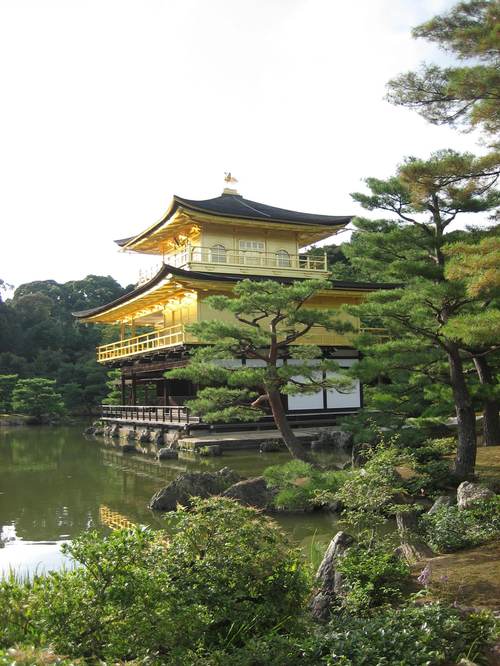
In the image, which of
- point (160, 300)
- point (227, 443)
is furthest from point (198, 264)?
point (227, 443)

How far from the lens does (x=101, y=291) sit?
50.3m

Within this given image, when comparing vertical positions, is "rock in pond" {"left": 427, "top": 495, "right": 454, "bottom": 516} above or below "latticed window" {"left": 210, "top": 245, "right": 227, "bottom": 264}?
below

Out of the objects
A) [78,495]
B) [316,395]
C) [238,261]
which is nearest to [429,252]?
[78,495]

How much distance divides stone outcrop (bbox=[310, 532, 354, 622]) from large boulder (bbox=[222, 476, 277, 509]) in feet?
12.1

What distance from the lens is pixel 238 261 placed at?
2270 centimetres

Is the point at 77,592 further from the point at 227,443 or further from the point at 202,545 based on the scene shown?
the point at 227,443

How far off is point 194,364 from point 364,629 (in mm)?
7628

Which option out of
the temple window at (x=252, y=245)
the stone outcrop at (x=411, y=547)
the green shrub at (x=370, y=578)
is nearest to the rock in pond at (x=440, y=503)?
the stone outcrop at (x=411, y=547)

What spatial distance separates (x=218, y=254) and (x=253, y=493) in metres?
14.4

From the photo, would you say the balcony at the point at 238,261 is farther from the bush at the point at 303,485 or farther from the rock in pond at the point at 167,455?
the bush at the point at 303,485

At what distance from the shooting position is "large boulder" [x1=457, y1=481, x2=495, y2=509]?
683 centimetres

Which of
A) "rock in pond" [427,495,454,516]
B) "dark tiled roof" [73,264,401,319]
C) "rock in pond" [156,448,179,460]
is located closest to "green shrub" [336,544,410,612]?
"rock in pond" [427,495,454,516]

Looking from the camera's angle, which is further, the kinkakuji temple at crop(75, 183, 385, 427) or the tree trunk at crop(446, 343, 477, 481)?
the kinkakuji temple at crop(75, 183, 385, 427)

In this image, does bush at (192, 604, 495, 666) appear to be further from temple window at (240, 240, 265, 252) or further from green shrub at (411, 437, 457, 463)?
temple window at (240, 240, 265, 252)
